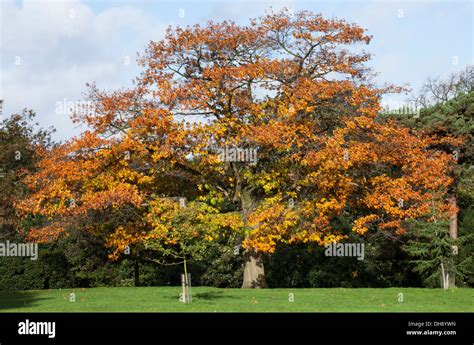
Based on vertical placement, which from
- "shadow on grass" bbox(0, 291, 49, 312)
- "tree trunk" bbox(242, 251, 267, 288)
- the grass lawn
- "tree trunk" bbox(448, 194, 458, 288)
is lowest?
"shadow on grass" bbox(0, 291, 49, 312)

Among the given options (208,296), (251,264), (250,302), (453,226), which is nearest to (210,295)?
(208,296)

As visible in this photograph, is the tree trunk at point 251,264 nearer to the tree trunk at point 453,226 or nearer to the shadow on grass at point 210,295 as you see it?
the shadow on grass at point 210,295

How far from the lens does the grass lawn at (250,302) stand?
16.2 metres

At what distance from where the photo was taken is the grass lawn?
53.1 ft

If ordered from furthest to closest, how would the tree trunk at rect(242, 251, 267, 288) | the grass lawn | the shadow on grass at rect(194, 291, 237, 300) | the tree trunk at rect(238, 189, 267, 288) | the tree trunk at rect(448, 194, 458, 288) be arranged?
the tree trunk at rect(448, 194, 458, 288) → the tree trunk at rect(242, 251, 267, 288) → the tree trunk at rect(238, 189, 267, 288) → the shadow on grass at rect(194, 291, 237, 300) → the grass lawn

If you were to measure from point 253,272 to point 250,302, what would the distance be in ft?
24.2

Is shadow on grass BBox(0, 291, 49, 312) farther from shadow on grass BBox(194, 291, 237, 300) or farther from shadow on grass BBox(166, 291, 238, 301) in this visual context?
shadow on grass BBox(194, 291, 237, 300)

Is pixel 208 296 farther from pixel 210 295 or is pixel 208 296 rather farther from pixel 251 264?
pixel 251 264

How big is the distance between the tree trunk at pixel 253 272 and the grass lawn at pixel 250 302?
10.7ft

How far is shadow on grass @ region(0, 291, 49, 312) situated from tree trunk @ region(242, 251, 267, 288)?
7338mm

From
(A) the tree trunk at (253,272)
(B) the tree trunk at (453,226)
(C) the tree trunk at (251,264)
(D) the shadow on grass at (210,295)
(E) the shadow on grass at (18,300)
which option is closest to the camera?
(E) the shadow on grass at (18,300)

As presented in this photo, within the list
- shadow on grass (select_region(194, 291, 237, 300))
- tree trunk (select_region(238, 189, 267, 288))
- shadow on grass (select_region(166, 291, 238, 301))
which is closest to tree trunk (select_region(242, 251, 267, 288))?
tree trunk (select_region(238, 189, 267, 288))

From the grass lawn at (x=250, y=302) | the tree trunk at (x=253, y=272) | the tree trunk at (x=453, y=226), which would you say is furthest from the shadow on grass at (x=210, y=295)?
the tree trunk at (x=453, y=226)
